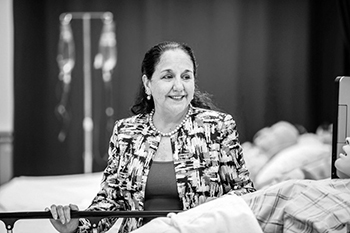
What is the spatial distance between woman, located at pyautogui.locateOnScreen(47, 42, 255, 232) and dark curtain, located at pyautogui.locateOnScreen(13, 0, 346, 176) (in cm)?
269

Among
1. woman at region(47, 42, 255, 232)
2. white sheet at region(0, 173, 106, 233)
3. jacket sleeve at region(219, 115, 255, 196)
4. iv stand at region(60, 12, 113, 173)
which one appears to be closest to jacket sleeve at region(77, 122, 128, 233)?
woman at region(47, 42, 255, 232)

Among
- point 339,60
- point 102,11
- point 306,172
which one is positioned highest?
point 102,11

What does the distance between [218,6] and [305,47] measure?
0.94 m

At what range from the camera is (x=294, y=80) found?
5148 mm

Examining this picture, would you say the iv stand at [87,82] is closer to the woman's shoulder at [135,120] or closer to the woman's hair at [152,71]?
the woman's hair at [152,71]

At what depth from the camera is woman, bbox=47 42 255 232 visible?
2203mm

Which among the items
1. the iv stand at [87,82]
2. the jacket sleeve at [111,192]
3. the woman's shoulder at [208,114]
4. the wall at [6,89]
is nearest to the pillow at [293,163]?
the woman's shoulder at [208,114]

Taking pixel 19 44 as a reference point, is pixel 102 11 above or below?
above

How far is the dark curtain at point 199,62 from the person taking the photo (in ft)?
16.4

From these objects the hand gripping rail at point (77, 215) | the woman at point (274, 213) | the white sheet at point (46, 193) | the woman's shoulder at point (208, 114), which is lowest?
the white sheet at point (46, 193)

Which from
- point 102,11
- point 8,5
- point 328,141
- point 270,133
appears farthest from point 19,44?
point 328,141

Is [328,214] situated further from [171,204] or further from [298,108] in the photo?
[298,108]

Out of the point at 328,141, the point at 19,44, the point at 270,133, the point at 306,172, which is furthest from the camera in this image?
the point at 19,44

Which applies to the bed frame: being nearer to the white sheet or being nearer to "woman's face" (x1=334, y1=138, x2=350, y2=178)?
"woman's face" (x1=334, y1=138, x2=350, y2=178)
